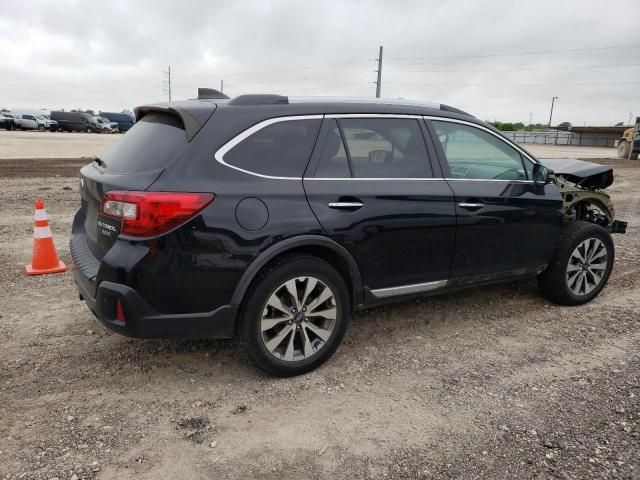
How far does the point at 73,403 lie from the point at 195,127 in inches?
68.6

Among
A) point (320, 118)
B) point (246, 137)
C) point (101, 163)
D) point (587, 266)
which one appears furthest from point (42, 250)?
point (587, 266)

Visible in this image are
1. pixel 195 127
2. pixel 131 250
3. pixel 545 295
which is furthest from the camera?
pixel 545 295

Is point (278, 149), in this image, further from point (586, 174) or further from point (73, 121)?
point (73, 121)

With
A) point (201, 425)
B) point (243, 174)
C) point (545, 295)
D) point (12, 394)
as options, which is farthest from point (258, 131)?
point (545, 295)

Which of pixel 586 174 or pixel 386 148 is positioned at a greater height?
pixel 386 148

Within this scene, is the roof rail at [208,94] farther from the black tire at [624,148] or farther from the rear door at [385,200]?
the black tire at [624,148]

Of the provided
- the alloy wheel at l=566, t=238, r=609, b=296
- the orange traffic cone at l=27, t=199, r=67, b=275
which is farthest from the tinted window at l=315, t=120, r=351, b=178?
the orange traffic cone at l=27, t=199, r=67, b=275

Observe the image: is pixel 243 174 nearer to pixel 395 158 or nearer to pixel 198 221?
pixel 198 221

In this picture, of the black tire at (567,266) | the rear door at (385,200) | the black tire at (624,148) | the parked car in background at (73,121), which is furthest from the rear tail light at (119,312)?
the parked car in background at (73,121)

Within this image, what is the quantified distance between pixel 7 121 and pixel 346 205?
48.8 meters

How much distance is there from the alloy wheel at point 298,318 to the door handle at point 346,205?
471 mm

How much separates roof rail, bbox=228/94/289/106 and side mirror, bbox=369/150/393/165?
2.21 feet

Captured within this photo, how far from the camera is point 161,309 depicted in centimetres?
289

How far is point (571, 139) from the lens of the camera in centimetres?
6525
